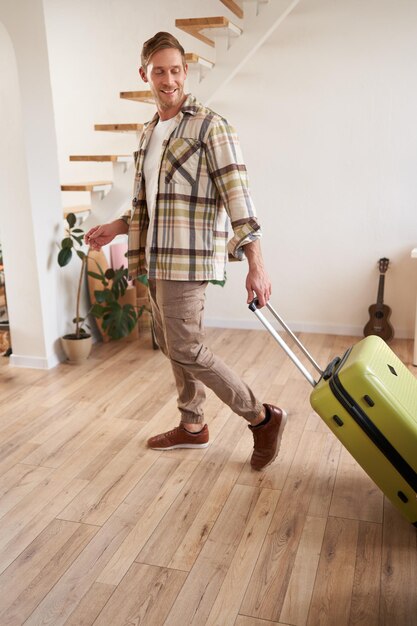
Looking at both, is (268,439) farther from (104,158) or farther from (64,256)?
(104,158)

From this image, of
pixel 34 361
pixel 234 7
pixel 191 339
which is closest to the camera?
pixel 191 339

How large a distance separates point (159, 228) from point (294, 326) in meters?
2.33

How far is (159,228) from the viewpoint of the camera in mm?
2199

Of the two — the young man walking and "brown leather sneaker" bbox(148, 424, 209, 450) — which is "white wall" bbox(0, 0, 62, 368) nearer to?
the young man walking

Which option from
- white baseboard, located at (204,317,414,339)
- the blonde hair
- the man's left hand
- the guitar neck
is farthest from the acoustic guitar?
the blonde hair

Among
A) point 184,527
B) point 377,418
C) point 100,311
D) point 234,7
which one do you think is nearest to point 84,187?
point 100,311

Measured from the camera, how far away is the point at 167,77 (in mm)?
2113

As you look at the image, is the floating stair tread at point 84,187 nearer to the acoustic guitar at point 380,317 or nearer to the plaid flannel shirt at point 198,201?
the plaid flannel shirt at point 198,201

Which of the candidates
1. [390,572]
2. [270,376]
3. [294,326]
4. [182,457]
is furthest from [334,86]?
[390,572]

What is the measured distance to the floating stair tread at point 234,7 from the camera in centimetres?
333

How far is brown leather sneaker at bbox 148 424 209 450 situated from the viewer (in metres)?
2.59

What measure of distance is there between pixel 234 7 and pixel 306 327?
6.86 ft

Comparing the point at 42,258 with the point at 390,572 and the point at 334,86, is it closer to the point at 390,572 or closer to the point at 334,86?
the point at 334,86

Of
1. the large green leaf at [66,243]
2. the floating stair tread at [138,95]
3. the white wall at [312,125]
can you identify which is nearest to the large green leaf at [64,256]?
the large green leaf at [66,243]
